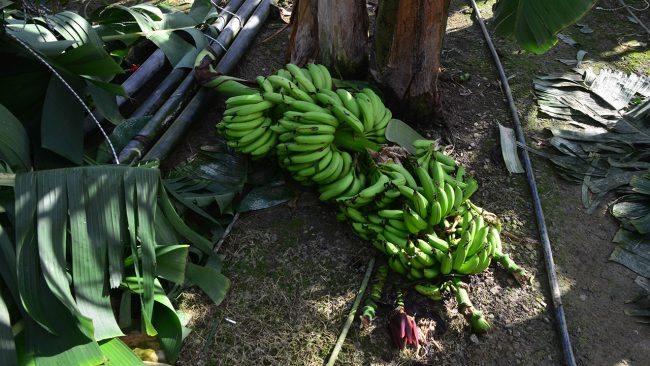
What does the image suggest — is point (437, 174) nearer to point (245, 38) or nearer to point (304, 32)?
point (304, 32)

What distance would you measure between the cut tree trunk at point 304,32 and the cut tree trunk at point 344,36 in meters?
0.08

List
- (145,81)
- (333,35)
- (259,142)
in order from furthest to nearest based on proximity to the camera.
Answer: (145,81)
(333,35)
(259,142)

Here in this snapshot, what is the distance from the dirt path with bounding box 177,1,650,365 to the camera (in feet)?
7.97

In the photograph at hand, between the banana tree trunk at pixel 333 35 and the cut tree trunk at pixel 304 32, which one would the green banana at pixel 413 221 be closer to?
the banana tree trunk at pixel 333 35

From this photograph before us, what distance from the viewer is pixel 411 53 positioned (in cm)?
313

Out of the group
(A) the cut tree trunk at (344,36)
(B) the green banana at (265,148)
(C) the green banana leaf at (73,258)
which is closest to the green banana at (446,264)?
(B) the green banana at (265,148)

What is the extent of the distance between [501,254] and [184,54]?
2297 millimetres

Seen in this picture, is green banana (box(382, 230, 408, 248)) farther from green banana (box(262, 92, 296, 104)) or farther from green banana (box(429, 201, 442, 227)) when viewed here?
green banana (box(262, 92, 296, 104))

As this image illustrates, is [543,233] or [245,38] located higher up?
[245,38]

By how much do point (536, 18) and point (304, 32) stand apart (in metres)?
1.46

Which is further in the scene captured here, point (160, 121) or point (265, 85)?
point (160, 121)

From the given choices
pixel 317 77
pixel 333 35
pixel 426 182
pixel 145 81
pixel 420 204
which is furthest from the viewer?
pixel 145 81

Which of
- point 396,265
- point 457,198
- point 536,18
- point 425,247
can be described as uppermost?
point 536,18

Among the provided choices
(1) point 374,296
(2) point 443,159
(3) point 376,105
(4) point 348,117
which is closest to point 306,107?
(4) point 348,117
